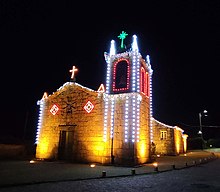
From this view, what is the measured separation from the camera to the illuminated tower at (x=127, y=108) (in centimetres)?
1708

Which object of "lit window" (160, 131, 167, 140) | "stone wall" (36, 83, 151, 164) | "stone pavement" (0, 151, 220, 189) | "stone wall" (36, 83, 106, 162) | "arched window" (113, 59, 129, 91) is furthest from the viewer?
"lit window" (160, 131, 167, 140)

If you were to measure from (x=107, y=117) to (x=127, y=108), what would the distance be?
6.13ft

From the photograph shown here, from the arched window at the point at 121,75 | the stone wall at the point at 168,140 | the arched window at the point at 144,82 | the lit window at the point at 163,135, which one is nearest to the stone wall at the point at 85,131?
the arched window at the point at 144,82

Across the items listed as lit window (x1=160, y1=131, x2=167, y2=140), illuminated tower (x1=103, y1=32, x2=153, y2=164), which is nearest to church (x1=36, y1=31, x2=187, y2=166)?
illuminated tower (x1=103, y1=32, x2=153, y2=164)

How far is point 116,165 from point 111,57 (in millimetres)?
9314

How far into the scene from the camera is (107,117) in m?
18.2

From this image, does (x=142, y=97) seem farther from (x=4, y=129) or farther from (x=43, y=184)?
(x=4, y=129)

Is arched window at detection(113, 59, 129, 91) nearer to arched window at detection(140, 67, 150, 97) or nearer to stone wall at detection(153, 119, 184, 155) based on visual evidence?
arched window at detection(140, 67, 150, 97)

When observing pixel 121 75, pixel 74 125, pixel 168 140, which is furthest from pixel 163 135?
pixel 74 125

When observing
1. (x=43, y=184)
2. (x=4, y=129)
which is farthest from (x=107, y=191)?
(x=4, y=129)

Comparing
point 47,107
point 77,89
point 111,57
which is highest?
point 111,57

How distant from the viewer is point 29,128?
43.9 meters

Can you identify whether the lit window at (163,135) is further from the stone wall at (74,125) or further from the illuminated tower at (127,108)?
the stone wall at (74,125)

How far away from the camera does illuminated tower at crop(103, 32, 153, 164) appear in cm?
1708
